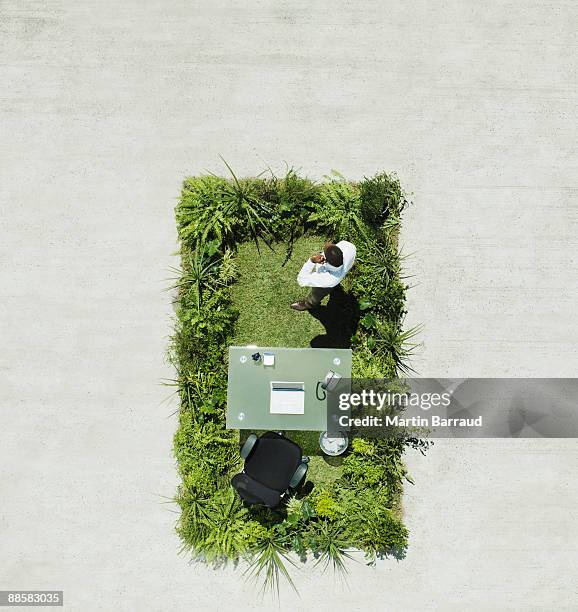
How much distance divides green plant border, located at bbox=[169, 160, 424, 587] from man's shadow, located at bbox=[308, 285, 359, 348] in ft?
0.44

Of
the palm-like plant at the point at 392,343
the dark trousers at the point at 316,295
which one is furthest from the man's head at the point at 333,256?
the palm-like plant at the point at 392,343

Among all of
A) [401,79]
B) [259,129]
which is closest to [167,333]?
[259,129]

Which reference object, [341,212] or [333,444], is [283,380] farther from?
[341,212]

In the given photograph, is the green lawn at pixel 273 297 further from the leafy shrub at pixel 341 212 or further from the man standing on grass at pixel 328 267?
the man standing on grass at pixel 328 267

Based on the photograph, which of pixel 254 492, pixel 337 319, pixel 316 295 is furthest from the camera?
pixel 337 319

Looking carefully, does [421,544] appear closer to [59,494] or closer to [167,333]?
[167,333]

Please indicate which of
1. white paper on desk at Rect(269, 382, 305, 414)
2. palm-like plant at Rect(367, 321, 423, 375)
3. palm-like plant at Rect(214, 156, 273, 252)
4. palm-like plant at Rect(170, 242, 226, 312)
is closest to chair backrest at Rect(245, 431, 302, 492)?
white paper on desk at Rect(269, 382, 305, 414)

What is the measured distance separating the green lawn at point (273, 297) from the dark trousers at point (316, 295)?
0.20m

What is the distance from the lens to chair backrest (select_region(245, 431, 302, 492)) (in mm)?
6477

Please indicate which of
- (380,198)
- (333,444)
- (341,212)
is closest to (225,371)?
(333,444)

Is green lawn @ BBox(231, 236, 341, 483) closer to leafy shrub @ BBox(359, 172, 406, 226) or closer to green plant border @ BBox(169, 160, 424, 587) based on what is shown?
green plant border @ BBox(169, 160, 424, 587)

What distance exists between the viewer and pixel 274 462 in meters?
6.50

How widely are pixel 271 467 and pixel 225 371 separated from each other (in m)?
1.35

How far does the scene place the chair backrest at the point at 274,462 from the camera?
648 centimetres
